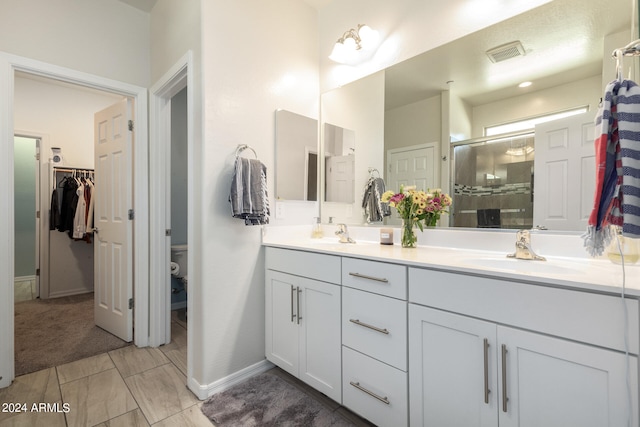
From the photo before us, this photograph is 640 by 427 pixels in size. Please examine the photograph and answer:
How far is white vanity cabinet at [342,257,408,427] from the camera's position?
4.06ft

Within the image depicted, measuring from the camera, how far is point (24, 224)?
3.82 m

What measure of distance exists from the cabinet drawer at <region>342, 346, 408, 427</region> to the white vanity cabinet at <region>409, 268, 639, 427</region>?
0.06 metres

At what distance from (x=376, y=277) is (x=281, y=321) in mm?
838

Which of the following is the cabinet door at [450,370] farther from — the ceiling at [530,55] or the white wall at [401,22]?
the white wall at [401,22]

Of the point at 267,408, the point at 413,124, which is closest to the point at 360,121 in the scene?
the point at 413,124

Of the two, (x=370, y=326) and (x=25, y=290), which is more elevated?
(x=370, y=326)

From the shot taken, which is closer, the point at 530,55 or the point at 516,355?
the point at 516,355

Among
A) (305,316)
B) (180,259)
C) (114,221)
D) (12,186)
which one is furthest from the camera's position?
(180,259)

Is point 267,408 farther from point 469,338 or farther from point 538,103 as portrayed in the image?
point 538,103

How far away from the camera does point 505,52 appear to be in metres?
1.50

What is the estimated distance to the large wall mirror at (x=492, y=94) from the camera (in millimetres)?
1282

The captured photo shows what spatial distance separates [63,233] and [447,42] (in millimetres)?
4779

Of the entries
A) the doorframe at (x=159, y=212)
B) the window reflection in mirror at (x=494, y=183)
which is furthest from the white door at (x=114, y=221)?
the window reflection in mirror at (x=494, y=183)

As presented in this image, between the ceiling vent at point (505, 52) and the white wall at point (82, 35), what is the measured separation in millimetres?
2557
